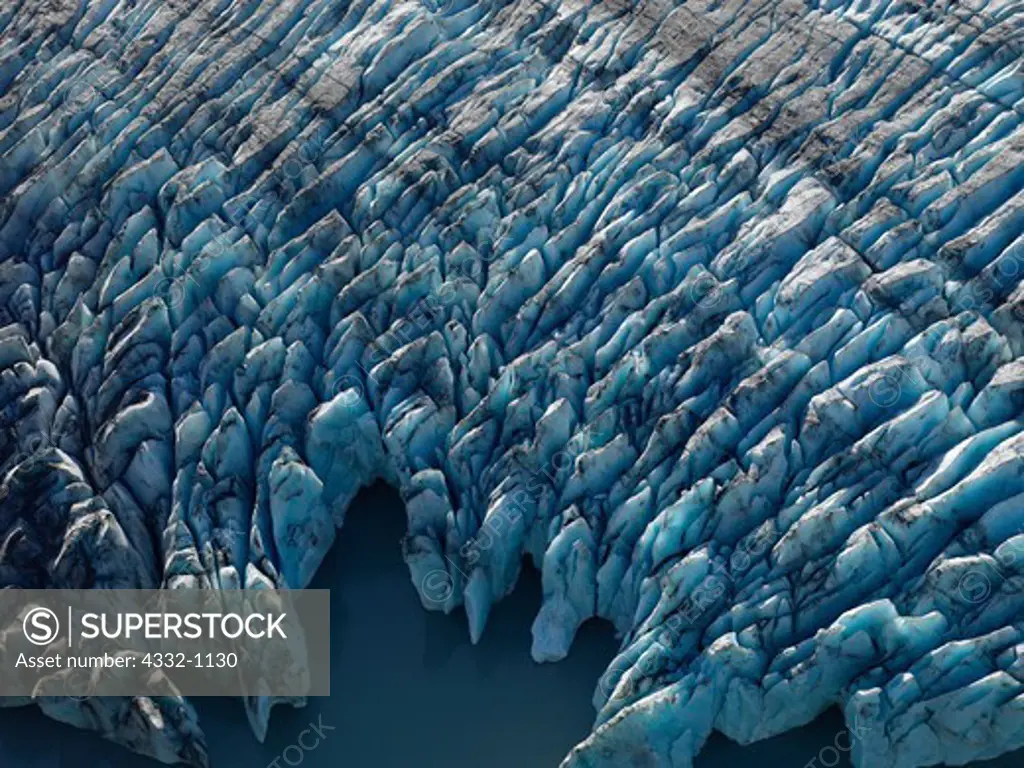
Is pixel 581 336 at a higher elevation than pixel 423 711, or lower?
higher

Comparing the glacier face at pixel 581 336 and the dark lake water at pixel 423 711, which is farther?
the dark lake water at pixel 423 711

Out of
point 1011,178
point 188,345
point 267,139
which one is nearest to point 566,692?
point 188,345

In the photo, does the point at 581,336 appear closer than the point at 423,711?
No

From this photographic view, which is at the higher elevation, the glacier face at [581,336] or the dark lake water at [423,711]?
the glacier face at [581,336]

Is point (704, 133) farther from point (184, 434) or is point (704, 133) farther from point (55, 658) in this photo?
point (55, 658)

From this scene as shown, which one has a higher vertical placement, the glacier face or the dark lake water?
the glacier face

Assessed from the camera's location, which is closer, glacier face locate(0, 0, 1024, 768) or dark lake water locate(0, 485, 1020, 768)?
glacier face locate(0, 0, 1024, 768)
